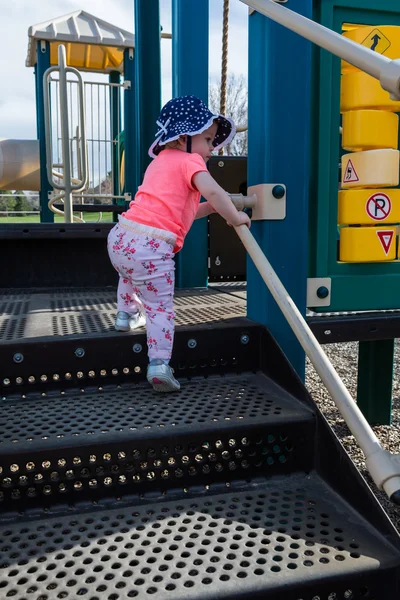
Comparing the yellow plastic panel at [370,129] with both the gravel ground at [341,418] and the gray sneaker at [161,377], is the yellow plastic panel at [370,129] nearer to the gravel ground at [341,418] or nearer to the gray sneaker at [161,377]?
the gray sneaker at [161,377]

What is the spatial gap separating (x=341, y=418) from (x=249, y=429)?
2.02 m

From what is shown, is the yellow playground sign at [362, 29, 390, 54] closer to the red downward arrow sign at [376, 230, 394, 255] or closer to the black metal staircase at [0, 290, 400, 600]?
the red downward arrow sign at [376, 230, 394, 255]

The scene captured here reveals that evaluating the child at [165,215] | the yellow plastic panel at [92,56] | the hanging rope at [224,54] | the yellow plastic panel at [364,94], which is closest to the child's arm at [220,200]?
the child at [165,215]

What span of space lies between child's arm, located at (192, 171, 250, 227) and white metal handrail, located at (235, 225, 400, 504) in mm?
153

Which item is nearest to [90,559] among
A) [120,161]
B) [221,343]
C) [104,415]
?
[104,415]

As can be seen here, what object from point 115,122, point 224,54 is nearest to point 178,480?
point 224,54

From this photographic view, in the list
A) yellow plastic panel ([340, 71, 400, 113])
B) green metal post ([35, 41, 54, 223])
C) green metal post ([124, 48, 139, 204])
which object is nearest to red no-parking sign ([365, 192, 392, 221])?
yellow plastic panel ([340, 71, 400, 113])

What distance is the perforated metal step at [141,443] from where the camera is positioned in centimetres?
134

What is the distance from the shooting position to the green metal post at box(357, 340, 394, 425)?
3229 mm

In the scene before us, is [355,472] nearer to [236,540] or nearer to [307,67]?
[236,540]

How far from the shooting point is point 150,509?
4.40 feet

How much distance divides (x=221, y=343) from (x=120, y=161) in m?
6.37

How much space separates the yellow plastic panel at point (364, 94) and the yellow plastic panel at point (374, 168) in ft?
0.54

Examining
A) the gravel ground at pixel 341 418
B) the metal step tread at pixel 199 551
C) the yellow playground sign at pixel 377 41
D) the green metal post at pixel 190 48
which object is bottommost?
the gravel ground at pixel 341 418
